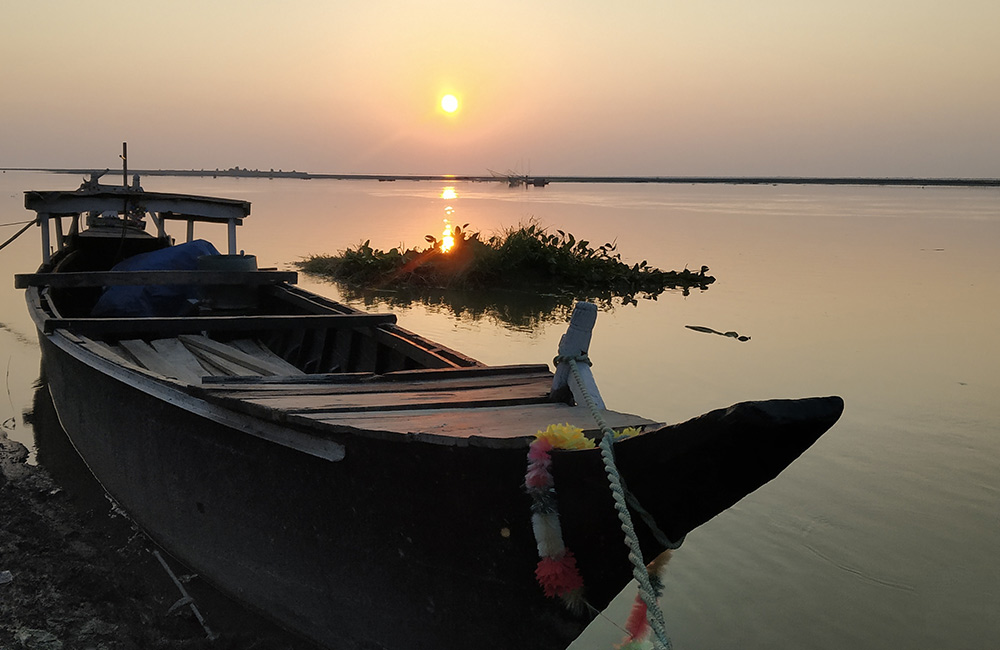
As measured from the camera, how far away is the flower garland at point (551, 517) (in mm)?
2654

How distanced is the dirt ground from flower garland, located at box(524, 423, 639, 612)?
2.00m

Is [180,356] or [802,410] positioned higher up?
[802,410]

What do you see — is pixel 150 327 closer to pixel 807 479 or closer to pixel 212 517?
pixel 212 517

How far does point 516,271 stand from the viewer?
18625mm

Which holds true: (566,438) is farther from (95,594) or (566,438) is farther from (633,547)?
(95,594)

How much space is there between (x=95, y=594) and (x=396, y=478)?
2.84m

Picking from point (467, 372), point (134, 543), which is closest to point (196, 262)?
point (134, 543)

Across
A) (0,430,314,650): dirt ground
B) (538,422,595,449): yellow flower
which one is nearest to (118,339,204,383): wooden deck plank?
(0,430,314,650): dirt ground

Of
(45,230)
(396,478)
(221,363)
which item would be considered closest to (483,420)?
(396,478)

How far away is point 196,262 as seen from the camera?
8617 millimetres

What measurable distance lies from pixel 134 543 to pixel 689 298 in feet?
43.7

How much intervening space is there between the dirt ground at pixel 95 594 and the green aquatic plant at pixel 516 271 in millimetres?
12795

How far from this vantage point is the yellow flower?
8.64ft

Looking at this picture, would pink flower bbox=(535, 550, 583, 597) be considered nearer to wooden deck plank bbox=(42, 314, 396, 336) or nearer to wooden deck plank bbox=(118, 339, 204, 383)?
wooden deck plank bbox=(42, 314, 396, 336)
